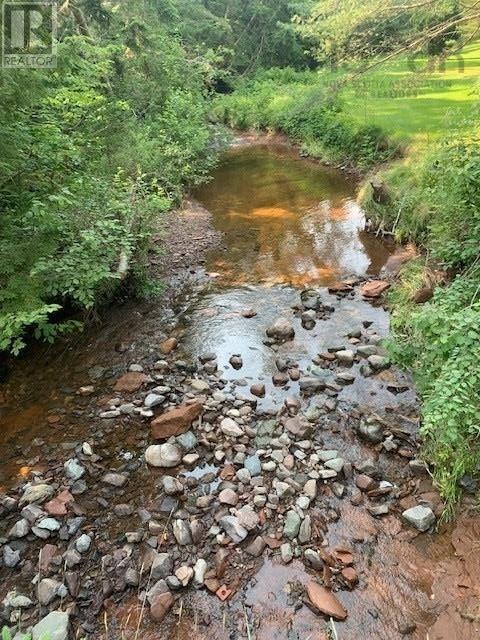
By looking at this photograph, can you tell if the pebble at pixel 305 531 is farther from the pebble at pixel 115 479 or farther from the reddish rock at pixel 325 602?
the pebble at pixel 115 479

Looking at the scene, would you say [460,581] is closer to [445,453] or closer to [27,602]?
[445,453]

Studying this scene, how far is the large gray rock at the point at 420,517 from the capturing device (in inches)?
168

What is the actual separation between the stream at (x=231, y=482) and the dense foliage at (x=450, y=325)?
0.44 meters

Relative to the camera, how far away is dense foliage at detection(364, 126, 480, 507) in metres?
4.12

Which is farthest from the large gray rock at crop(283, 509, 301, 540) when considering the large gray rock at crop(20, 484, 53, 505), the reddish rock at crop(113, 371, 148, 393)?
the reddish rock at crop(113, 371, 148, 393)

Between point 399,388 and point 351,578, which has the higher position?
point 399,388

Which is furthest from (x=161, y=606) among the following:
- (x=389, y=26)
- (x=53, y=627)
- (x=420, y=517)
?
(x=389, y=26)

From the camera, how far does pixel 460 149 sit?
21.6 feet

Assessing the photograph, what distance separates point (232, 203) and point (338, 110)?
28.6 feet

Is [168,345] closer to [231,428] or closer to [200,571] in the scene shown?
[231,428]

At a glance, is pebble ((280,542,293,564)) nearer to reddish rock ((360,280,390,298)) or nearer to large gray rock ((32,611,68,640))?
large gray rock ((32,611,68,640))

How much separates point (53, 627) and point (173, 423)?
2.44 meters

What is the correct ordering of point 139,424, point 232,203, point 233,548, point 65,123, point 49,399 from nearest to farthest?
point 233,548, point 139,424, point 49,399, point 65,123, point 232,203

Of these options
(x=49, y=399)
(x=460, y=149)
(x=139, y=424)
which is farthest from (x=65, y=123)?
(x=460, y=149)
